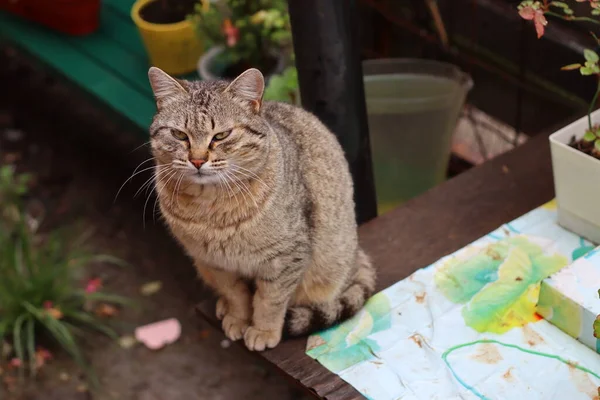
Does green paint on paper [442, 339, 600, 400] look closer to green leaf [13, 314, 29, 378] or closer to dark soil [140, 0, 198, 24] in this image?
green leaf [13, 314, 29, 378]

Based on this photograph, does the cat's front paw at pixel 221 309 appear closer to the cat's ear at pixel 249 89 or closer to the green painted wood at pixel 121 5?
the cat's ear at pixel 249 89

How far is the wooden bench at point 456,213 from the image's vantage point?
2.14 meters

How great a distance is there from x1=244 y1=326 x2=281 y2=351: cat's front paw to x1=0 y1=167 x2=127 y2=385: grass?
103cm

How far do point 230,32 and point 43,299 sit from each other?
3.84 feet

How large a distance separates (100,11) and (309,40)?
1858 millimetres

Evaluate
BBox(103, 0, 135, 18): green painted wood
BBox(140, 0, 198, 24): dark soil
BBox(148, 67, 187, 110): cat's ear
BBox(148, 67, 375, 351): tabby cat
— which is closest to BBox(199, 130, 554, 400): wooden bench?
BBox(148, 67, 375, 351): tabby cat

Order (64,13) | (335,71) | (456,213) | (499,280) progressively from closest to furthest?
(499,280) < (335,71) < (456,213) < (64,13)

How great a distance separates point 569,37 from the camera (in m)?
2.59

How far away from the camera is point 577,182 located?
76.2 inches

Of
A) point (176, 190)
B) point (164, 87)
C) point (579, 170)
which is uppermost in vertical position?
point (164, 87)

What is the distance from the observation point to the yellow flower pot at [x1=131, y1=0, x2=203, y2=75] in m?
3.00

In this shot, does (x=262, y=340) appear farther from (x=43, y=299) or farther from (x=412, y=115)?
(x=43, y=299)

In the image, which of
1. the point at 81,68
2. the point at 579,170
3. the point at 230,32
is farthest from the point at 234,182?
the point at 81,68

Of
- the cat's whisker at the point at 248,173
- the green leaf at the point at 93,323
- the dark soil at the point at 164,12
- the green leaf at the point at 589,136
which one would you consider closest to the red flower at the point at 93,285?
the green leaf at the point at 93,323
